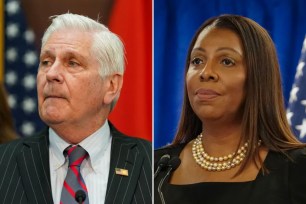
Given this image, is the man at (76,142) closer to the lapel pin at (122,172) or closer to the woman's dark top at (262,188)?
the lapel pin at (122,172)

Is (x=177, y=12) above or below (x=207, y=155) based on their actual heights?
above

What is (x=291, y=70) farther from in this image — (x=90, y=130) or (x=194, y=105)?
(x=90, y=130)

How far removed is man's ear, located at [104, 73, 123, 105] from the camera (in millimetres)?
1225

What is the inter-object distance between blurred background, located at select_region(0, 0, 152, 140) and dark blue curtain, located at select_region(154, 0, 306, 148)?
5 centimetres

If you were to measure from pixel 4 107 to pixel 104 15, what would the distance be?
0.37m

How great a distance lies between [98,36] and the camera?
3.92ft

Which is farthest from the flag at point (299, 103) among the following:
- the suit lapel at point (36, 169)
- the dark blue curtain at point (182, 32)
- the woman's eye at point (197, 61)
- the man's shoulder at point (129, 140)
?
the suit lapel at point (36, 169)

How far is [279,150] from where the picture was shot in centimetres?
118

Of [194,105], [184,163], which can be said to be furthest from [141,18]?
[184,163]

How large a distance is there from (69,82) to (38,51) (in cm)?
22

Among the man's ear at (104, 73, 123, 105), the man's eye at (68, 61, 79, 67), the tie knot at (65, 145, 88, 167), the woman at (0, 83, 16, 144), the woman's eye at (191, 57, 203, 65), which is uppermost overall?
the woman's eye at (191, 57, 203, 65)

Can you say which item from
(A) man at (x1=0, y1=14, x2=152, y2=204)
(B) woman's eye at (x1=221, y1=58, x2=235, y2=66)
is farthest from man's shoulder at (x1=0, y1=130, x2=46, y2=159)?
(B) woman's eye at (x1=221, y1=58, x2=235, y2=66)

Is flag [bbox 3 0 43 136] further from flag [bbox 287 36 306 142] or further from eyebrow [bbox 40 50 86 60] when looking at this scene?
flag [bbox 287 36 306 142]

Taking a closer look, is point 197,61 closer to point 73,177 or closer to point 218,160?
point 218,160
